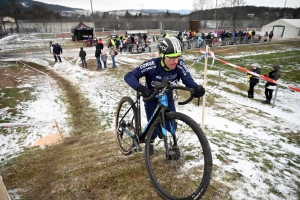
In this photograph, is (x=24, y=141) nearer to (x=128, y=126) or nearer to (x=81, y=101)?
(x=81, y=101)

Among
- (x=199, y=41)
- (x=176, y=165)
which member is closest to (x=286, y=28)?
(x=199, y=41)

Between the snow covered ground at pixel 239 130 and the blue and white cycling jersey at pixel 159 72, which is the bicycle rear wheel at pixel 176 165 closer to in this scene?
the snow covered ground at pixel 239 130

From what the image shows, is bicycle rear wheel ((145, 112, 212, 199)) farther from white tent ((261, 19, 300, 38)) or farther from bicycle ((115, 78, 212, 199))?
white tent ((261, 19, 300, 38))

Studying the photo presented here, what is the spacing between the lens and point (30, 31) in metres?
55.4

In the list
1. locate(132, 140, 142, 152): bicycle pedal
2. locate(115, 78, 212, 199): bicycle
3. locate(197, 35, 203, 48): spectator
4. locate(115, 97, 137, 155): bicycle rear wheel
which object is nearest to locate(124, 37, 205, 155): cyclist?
locate(115, 78, 212, 199): bicycle

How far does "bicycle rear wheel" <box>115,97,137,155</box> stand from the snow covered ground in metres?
1.90

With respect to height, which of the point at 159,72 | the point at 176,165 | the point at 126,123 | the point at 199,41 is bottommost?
the point at 176,165

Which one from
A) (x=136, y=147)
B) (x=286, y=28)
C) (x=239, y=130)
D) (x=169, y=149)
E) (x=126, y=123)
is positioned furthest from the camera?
(x=286, y=28)

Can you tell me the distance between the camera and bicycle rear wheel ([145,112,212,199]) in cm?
241

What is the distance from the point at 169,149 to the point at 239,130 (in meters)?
4.31

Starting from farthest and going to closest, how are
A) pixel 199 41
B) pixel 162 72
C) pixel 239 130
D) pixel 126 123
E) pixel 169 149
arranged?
pixel 199 41 < pixel 239 130 < pixel 126 123 < pixel 162 72 < pixel 169 149

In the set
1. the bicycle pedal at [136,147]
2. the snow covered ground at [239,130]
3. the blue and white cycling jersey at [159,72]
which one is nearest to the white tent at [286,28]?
the snow covered ground at [239,130]

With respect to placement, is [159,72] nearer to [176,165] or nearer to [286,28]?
[176,165]

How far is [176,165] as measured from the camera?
337 cm
